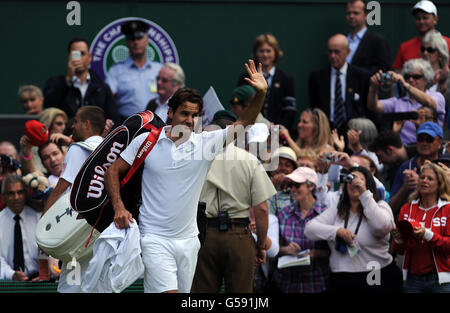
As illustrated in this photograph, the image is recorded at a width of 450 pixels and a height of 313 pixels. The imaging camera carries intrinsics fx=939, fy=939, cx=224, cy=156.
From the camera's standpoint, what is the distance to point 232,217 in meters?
7.98

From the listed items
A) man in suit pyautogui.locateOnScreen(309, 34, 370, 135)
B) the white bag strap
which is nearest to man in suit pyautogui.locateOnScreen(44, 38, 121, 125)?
man in suit pyautogui.locateOnScreen(309, 34, 370, 135)

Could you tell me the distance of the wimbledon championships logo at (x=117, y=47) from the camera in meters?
12.1

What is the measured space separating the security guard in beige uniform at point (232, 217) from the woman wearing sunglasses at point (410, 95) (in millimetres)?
2378

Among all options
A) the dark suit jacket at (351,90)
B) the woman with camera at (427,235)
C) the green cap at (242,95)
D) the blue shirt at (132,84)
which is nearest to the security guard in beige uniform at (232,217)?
the woman with camera at (427,235)

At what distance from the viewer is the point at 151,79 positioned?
11.1 meters

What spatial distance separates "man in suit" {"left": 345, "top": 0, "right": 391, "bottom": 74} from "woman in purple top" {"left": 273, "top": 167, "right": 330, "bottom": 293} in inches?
108

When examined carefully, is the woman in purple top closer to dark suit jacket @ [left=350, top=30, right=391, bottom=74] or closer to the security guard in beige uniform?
the security guard in beige uniform

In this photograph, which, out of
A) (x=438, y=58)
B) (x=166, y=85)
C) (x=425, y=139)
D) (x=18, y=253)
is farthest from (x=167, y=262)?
(x=438, y=58)

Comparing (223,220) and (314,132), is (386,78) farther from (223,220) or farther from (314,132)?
(223,220)

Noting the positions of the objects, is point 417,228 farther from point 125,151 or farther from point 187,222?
point 125,151

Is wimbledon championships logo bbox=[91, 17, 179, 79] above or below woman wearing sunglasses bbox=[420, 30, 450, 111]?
above

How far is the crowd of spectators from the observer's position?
795 cm
